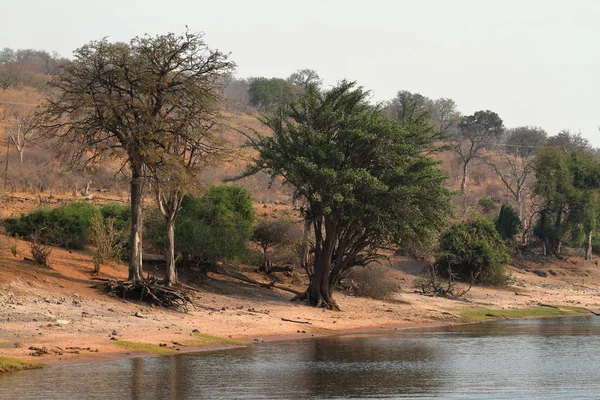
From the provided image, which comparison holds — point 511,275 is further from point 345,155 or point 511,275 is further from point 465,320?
point 345,155

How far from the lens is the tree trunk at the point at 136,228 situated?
90.6ft

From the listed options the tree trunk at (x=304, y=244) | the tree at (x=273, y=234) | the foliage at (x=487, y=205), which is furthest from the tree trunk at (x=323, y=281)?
the foliage at (x=487, y=205)

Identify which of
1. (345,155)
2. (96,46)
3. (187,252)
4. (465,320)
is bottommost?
(465,320)

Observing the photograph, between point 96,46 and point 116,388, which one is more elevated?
point 96,46

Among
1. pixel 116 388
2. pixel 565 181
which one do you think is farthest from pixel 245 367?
pixel 565 181

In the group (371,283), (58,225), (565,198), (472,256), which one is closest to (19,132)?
(58,225)

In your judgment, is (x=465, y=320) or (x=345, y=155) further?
(x=465, y=320)

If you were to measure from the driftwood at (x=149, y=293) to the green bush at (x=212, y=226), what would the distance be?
5.42 metres

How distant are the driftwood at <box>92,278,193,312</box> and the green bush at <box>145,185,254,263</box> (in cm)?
542

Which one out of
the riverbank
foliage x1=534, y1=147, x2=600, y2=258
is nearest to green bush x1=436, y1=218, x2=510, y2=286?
the riverbank

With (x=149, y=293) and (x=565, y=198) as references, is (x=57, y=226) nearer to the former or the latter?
(x=149, y=293)

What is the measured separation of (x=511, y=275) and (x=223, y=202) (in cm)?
1937

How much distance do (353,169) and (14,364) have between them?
16.7m

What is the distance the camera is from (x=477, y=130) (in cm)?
9788
